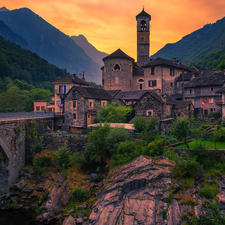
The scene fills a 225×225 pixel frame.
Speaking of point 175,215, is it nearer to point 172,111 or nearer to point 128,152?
point 128,152

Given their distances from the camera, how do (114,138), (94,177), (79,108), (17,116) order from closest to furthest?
(114,138) → (94,177) → (17,116) → (79,108)

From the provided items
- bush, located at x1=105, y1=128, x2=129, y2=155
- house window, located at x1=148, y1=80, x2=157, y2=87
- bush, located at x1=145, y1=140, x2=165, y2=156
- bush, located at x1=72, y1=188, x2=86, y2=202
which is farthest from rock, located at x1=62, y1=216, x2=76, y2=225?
house window, located at x1=148, y1=80, x2=157, y2=87

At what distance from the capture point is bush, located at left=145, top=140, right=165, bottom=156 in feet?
71.6

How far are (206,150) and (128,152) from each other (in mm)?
8534

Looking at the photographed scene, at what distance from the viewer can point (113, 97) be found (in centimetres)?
4403

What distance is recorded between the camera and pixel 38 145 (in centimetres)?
3064

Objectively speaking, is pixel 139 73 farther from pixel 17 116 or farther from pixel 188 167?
pixel 188 167

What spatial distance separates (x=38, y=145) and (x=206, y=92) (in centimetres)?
3611

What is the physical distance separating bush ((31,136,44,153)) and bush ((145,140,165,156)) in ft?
58.5

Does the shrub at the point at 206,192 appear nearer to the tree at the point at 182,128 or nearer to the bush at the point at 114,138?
the tree at the point at 182,128

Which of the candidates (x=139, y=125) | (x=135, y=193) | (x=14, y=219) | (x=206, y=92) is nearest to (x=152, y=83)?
(x=206, y=92)

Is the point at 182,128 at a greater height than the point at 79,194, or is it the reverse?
the point at 182,128

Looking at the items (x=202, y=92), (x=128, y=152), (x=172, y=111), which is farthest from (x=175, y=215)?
(x=202, y=92)

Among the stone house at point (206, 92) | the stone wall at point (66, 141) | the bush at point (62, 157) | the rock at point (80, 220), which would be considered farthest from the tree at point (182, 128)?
the stone house at point (206, 92)
